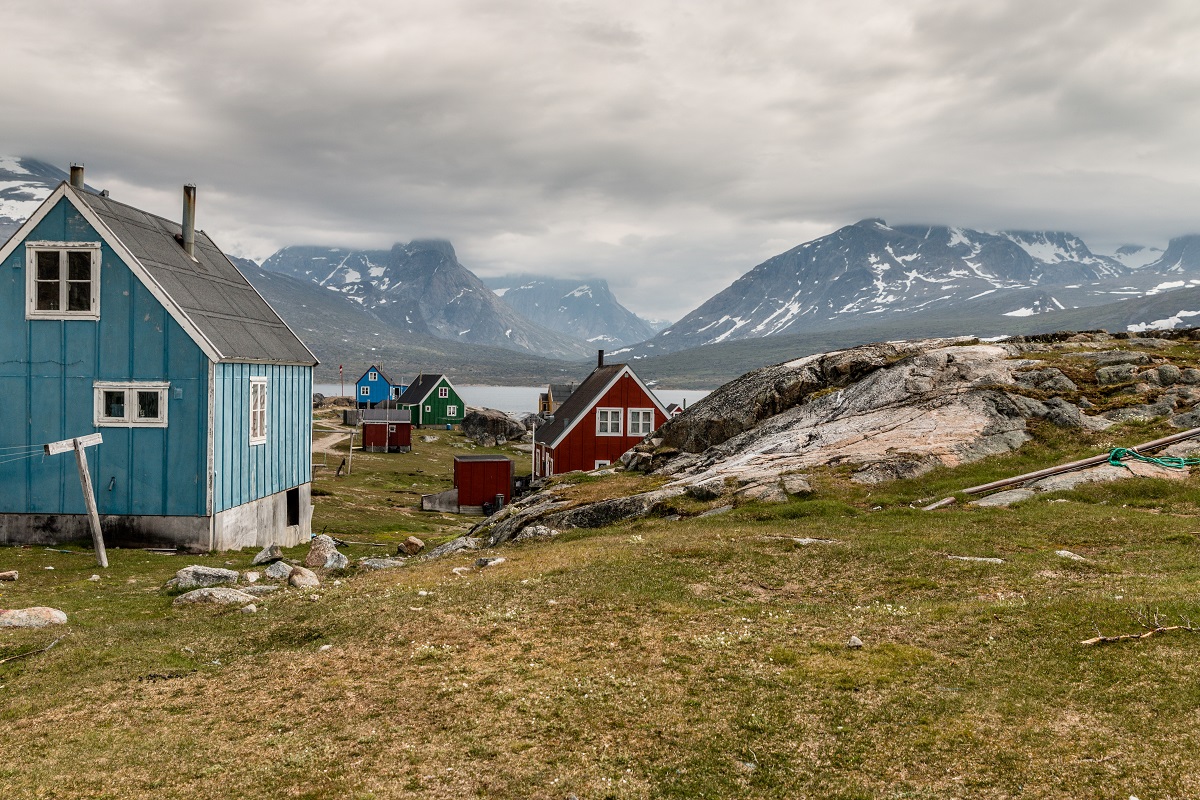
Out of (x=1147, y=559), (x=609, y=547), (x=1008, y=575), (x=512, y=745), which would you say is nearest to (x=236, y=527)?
(x=609, y=547)

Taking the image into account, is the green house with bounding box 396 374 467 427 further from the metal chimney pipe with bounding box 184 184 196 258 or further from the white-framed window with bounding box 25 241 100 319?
the white-framed window with bounding box 25 241 100 319

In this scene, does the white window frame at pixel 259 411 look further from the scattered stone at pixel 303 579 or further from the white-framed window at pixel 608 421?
the white-framed window at pixel 608 421

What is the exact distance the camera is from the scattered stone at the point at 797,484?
1152 inches

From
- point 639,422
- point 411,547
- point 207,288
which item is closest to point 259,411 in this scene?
point 207,288

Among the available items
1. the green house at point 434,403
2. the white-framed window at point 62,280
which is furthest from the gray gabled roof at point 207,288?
the green house at point 434,403

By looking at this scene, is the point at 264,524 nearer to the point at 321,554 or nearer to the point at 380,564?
the point at 321,554

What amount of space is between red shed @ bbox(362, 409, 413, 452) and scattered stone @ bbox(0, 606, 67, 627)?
74.9 m

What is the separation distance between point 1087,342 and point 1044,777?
39804 mm

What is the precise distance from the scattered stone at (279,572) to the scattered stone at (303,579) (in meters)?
0.50

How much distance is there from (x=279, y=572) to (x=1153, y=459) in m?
27.8

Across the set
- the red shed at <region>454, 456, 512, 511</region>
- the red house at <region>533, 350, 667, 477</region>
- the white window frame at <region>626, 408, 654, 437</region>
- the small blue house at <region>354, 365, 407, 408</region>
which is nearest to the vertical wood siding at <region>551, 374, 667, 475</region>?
the red house at <region>533, 350, 667, 477</region>

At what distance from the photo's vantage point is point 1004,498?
25453 millimetres

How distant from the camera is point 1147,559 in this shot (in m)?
17.9

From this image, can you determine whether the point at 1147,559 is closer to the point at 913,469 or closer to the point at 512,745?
the point at 913,469
